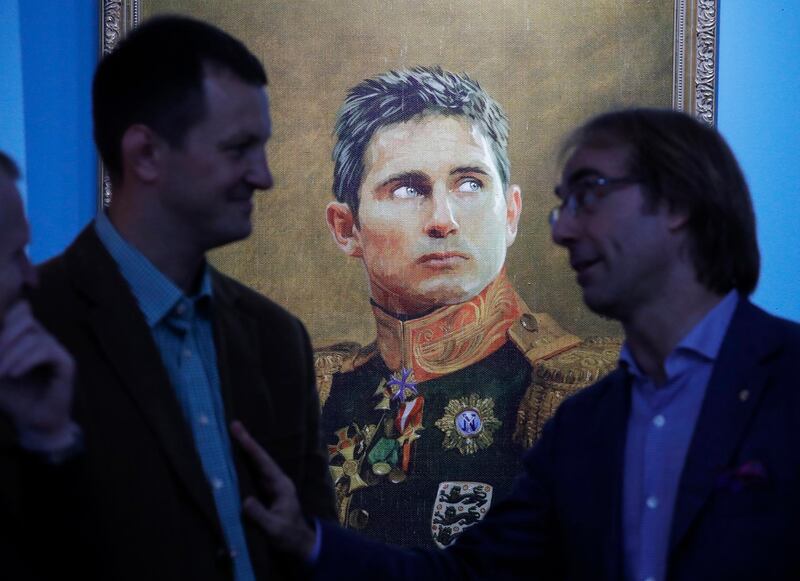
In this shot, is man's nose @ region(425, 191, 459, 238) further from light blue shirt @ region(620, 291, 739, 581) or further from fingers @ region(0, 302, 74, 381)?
fingers @ region(0, 302, 74, 381)

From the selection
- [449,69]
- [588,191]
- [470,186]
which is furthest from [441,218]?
[588,191]

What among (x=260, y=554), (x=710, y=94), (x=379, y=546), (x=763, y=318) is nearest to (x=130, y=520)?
(x=260, y=554)

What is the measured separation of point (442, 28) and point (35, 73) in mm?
1818

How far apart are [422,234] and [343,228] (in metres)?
0.36

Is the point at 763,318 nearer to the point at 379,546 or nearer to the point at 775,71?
the point at 379,546

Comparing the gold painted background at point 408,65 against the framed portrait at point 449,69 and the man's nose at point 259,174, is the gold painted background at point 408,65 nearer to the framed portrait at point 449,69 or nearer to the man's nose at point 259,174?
the framed portrait at point 449,69

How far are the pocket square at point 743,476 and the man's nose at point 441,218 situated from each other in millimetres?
2599

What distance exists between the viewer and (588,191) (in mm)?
2350

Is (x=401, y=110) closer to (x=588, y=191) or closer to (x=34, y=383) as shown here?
(x=588, y=191)

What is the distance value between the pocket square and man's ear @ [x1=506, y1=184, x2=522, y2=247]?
8.57 feet

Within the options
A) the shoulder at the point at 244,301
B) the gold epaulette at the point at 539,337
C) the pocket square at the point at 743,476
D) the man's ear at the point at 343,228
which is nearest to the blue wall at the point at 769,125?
the gold epaulette at the point at 539,337

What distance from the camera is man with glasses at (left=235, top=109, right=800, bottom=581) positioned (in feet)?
6.53

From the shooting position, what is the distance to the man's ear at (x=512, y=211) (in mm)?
4551

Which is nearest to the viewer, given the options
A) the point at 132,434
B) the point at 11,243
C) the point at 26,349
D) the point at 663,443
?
the point at 26,349
